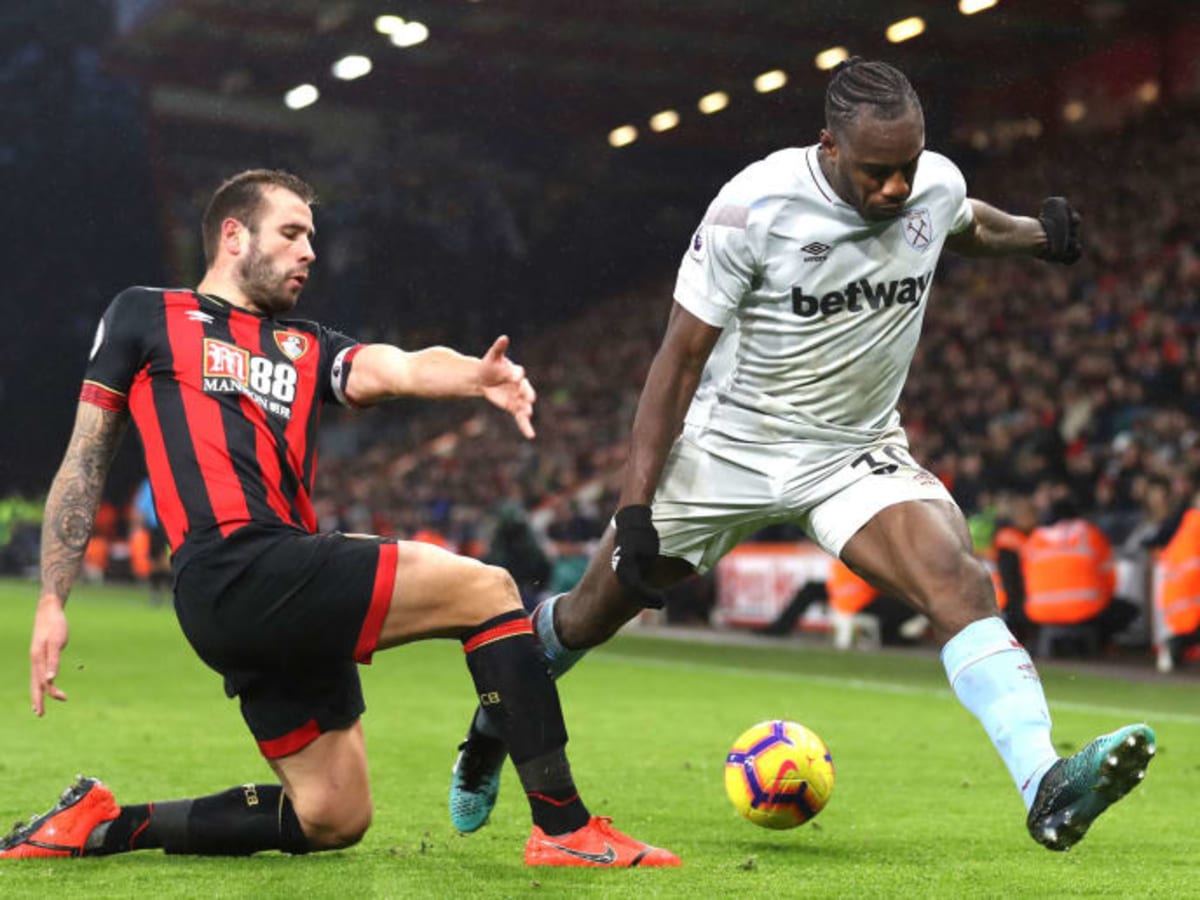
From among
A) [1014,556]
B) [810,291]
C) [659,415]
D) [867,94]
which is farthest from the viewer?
[1014,556]

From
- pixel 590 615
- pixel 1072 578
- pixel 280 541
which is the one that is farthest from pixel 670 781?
pixel 1072 578

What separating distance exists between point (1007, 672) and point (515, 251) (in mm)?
32612

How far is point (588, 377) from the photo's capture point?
31953 millimetres

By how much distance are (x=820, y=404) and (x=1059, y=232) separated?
1.03 m

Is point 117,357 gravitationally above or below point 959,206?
below

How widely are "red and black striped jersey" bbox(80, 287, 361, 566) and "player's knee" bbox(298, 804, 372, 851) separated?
0.74 m

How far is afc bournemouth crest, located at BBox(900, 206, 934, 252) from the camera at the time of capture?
4785 millimetres

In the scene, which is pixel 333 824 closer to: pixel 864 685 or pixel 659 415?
pixel 659 415

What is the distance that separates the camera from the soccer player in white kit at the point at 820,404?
14.6 ft

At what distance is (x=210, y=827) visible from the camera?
489 centimetres

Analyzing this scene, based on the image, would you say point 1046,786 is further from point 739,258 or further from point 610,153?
point 610,153

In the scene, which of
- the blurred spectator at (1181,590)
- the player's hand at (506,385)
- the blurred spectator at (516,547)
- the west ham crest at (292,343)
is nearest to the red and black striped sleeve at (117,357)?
the west ham crest at (292,343)

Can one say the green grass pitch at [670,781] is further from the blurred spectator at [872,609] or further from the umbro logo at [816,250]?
the blurred spectator at [872,609]

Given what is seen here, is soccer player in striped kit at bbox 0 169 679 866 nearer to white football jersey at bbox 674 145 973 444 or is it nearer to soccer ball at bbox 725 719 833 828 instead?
soccer ball at bbox 725 719 833 828
